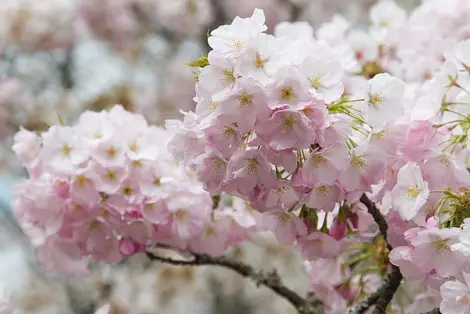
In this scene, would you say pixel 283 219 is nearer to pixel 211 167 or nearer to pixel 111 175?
pixel 211 167

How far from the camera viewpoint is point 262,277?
150 cm

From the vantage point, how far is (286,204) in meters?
1.06

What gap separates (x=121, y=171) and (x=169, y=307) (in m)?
2.93

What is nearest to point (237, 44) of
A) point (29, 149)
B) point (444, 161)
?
point (444, 161)

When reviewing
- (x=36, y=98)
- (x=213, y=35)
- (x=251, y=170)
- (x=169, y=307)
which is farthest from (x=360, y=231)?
(x=169, y=307)

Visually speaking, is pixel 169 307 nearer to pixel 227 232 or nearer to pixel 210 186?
pixel 227 232

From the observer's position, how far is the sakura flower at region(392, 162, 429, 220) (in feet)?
3.41

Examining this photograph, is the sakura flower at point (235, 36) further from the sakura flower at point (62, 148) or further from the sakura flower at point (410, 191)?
the sakura flower at point (62, 148)

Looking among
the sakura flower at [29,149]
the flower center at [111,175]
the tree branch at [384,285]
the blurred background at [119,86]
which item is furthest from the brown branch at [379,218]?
the blurred background at [119,86]

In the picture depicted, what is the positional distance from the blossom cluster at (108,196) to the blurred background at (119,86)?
144cm

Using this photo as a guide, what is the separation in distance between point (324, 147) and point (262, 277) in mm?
550

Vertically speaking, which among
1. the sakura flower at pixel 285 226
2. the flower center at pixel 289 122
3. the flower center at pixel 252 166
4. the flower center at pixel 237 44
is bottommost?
the sakura flower at pixel 285 226

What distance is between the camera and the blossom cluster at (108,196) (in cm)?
132

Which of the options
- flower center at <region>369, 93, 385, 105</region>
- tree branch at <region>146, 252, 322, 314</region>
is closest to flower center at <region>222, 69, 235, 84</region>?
flower center at <region>369, 93, 385, 105</region>
